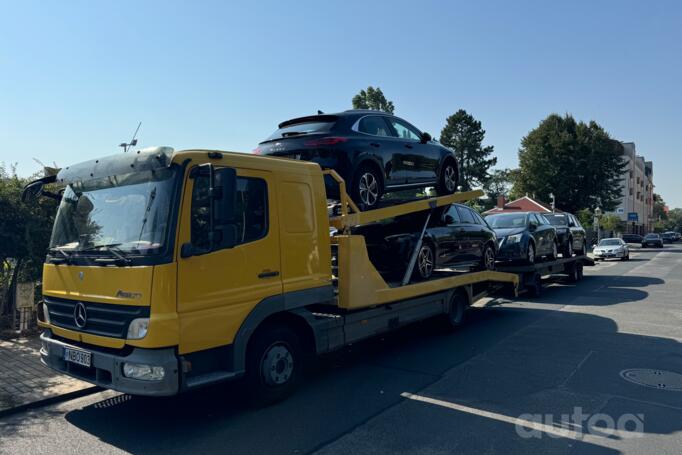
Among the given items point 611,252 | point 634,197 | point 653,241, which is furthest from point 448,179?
point 634,197

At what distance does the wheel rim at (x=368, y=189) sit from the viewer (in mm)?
6925

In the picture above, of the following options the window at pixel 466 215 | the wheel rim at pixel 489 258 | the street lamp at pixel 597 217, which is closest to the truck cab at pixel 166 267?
the window at pixel 466 215

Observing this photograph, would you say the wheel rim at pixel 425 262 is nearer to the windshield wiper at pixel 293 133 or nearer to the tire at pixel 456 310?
the tire at pixel 456 310

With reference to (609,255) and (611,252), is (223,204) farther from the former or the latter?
(609,255)

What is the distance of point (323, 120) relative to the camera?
691 cm

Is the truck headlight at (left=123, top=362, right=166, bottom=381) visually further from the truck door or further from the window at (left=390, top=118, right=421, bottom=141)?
the window at (left=390, top=118, right=421, bottom=141)

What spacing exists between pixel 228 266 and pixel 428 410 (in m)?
2.51

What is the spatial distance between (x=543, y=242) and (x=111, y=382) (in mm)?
11904

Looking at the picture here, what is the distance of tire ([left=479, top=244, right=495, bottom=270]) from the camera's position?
1025 centimetres

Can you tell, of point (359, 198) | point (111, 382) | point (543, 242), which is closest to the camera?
point (111, 382)

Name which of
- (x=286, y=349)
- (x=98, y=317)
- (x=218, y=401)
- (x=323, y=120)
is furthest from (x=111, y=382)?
(x=323, y=120)

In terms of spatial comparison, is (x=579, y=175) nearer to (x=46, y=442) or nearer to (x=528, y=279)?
(x=528, y=279)

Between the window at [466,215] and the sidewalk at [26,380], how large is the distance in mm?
6857

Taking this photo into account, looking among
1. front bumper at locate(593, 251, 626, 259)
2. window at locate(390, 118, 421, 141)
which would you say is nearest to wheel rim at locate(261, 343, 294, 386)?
window at locate(390, 118, 421, 141)
